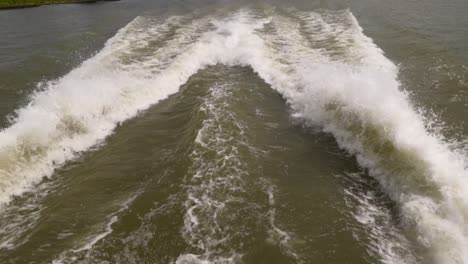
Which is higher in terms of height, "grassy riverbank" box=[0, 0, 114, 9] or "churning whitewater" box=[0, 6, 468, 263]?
"grassy riverbank" box=[0, 0, 114, 9]

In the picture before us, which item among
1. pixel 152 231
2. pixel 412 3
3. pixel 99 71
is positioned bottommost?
pixel 152 231

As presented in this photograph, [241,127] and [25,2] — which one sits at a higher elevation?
[25,2]

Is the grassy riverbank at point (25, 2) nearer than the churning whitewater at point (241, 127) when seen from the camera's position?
No

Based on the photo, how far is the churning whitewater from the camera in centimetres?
722

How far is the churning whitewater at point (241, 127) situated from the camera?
7223 millimetres

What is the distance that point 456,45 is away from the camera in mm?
16297

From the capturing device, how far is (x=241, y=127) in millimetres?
10992

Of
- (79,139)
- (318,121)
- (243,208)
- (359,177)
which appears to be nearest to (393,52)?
(318,121)

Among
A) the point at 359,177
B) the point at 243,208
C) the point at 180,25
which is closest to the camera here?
the point at 243,208

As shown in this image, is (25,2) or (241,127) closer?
(241,127)

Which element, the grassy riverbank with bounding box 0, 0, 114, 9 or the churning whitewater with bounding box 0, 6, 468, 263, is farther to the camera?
the grassy riverbank with bounding box 0, 0, 114, 9

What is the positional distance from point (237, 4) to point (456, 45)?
46.4 feet

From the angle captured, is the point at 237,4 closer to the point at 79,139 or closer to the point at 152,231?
the point at 79,139

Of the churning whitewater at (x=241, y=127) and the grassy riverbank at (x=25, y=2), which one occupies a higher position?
the grassy riverbank at (x=25, y=2)
